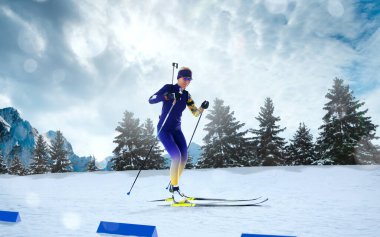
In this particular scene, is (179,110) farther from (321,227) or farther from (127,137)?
(127,137)

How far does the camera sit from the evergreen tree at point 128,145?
34219 millimetres

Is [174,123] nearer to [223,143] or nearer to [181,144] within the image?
[181,144]

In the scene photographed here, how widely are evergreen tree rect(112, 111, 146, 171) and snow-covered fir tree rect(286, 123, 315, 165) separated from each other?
1663cm

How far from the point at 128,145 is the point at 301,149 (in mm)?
19427

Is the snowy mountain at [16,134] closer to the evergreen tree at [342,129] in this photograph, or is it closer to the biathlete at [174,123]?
the evergreen tree at [342,129]

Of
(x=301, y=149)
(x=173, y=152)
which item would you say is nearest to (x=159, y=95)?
(x=173, y=152)

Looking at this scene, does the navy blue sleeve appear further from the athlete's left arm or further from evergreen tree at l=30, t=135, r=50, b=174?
evergreen tree at l=30, t=135, r=50, b=174

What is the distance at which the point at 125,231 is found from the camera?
3090 millimetres

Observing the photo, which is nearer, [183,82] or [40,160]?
[183,82]

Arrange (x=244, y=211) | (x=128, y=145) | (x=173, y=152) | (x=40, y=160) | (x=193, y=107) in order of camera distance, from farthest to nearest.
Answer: (x=40, y=160) < (x=128, y=145) < (x=193, y=107) < (x=173, y=152) < (x=244, y=211)

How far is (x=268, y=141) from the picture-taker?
3347 cm

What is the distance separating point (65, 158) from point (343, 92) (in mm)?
34255

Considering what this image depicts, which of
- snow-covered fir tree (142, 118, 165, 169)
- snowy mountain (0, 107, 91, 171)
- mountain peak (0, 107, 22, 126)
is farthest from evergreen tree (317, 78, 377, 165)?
mountain peak (0, 107, 22, 126)

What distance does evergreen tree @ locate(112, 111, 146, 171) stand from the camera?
34.2m
